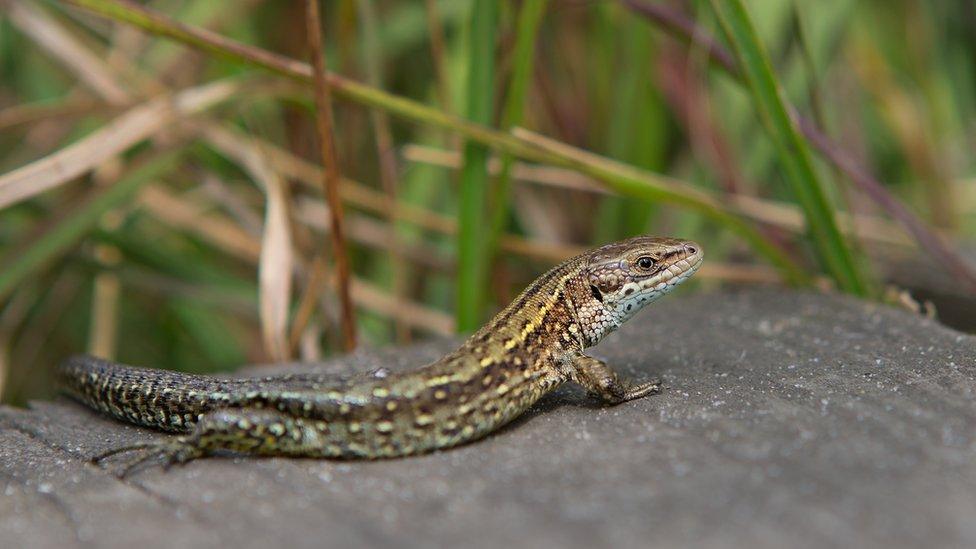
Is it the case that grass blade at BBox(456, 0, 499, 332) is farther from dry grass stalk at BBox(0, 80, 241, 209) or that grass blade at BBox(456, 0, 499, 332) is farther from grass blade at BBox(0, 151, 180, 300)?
grass blade at BBox(0, 151, 180, 300)

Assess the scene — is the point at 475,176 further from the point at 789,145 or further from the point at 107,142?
the point at 107,142

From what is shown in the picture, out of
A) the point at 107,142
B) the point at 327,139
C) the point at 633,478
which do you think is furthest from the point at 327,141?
the point at 633,478

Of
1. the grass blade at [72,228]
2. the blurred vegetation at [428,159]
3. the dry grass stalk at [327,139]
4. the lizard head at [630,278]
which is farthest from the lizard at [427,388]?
the dry grass stalk at [327,139]

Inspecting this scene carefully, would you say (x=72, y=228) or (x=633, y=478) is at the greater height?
(x=72, y=228)

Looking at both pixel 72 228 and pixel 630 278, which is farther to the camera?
pixel 72 228

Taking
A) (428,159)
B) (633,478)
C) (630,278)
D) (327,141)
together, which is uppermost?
(327,141)

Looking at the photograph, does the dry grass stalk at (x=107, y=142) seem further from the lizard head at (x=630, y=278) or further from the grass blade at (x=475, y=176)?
the lizard head at (x=630, y=278)

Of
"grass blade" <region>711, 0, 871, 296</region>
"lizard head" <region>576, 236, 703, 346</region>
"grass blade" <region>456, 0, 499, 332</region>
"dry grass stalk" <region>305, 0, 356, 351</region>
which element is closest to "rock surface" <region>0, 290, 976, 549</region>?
"lizard head" <region>576, 236, 703, 346</region>
